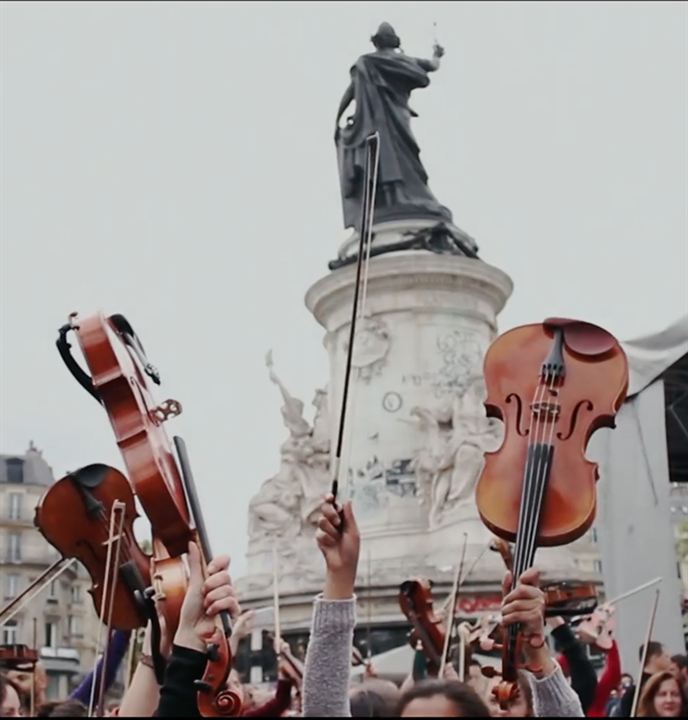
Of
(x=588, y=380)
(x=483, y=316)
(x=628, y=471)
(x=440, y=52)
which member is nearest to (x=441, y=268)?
(x=483, y=316)

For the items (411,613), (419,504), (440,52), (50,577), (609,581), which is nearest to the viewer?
(50,577)

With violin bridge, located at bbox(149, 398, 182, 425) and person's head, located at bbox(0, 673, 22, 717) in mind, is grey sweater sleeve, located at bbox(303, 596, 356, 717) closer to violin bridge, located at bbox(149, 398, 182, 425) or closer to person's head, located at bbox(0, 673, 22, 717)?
person's head, located at bbox(0, 673, 22, 717)

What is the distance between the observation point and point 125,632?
221 inches

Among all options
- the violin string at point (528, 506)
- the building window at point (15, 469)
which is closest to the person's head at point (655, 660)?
the violin string at point (528, 506)

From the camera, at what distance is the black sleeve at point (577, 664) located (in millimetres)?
4500

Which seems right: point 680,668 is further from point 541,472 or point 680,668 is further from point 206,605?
point 206,605

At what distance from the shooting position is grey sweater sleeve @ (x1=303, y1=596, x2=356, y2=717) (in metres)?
2.63

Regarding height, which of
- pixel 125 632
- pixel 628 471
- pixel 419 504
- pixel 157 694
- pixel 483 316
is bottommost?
pixel 157 694

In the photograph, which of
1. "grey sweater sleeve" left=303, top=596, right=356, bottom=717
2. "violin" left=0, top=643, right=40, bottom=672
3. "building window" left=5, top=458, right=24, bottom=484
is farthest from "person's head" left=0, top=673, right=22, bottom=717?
"building window" left=5, top=458, right=24, bottom=484

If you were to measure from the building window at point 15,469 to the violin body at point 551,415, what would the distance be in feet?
170

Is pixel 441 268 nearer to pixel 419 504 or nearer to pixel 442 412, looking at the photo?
pixel 442 412

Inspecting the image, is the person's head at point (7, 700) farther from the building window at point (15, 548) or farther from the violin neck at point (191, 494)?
the building window at point (15, 548)

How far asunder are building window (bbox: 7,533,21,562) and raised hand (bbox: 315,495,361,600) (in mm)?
45372

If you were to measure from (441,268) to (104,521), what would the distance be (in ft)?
42.6
